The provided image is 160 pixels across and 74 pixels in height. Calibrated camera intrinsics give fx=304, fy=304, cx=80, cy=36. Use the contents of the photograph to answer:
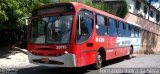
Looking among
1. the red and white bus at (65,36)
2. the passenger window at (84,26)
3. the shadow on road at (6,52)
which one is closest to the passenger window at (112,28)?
the red and white bus at (65,36)

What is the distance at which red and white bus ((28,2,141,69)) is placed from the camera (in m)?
11.2

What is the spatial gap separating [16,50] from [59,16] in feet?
33.7

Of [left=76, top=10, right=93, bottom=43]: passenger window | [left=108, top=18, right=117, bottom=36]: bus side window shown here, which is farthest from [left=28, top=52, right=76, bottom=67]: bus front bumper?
[left=108, top=18, right=117, bottom=36]: bus side window

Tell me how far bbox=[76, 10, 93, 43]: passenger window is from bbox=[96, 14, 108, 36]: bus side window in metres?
0.78

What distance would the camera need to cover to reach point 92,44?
1278 centimetres

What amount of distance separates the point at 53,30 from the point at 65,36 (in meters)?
0.57

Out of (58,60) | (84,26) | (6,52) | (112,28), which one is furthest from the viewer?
(6,52)

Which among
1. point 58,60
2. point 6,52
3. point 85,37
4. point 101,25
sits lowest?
point 6,52

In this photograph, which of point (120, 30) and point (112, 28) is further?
point (120, 30)

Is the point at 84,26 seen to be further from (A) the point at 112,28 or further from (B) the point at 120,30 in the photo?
(B) the point at 120,30

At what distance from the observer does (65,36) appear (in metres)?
11.3

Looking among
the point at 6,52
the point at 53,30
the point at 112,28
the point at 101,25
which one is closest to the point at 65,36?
the point at 53,30

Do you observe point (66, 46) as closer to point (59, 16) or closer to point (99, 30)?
point (59, 16)

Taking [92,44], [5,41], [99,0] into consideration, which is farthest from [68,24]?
[99,0]
